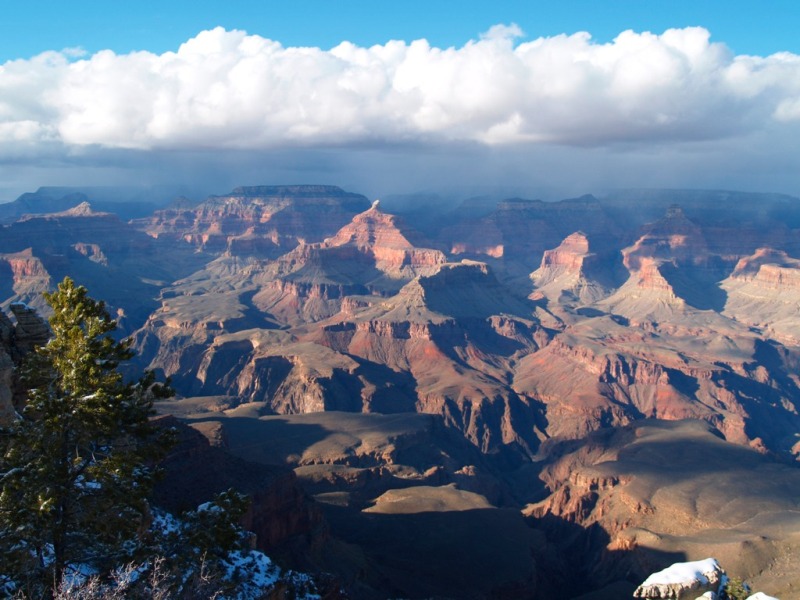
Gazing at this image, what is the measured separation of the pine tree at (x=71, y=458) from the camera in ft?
65.7

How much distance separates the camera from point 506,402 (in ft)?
492

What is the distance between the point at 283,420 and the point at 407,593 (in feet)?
181

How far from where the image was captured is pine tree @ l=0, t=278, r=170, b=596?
20.0m

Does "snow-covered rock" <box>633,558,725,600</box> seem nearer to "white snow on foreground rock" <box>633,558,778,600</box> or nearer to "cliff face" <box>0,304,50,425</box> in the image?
"white snow on foreground rock" <box>633,558,778,600</box>

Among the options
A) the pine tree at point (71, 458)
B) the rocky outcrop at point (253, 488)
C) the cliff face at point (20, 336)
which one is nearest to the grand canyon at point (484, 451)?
the cliff face at point (20, 336)

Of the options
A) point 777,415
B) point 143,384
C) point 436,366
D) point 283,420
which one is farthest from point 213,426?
point 777,415

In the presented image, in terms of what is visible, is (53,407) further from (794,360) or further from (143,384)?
(794,360)

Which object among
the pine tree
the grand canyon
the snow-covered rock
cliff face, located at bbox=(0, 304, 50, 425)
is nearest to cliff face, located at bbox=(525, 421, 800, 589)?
the grand canyon

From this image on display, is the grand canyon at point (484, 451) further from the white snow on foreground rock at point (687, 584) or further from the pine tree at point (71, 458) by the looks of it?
the white snow on foreground rock at point (687, 584)

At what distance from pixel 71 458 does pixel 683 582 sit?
26414mm

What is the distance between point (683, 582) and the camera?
2984 centimetres

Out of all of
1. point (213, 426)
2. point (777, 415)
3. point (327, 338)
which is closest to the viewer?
point (213, 426)

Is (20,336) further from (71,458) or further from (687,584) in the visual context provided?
(687,584)

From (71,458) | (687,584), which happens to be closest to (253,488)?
(687,584)
